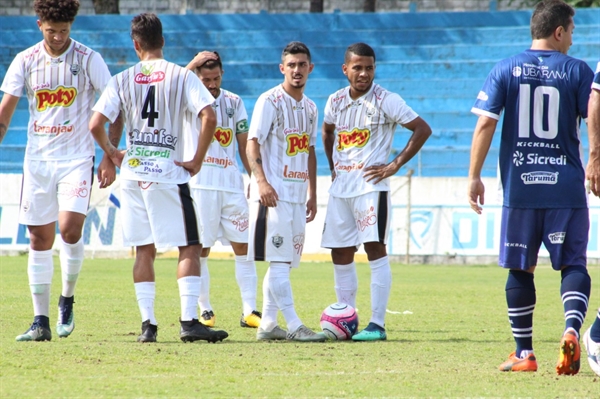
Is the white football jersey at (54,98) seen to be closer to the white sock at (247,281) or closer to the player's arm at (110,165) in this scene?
the player's arm at (110,165)

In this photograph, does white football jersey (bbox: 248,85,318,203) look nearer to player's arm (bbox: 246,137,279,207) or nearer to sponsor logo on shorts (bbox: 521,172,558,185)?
player's arm (bbox: 246,137,279,207)

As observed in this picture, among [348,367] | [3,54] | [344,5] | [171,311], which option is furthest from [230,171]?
[344,5]

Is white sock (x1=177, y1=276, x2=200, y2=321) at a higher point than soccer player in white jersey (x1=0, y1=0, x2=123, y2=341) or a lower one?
lower

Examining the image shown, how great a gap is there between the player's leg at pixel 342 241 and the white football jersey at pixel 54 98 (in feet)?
6.62

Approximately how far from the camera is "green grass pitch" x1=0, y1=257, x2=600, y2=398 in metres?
4.98

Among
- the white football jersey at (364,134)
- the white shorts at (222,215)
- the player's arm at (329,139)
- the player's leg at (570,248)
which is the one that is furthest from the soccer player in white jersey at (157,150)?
the player's leg at (570,248)

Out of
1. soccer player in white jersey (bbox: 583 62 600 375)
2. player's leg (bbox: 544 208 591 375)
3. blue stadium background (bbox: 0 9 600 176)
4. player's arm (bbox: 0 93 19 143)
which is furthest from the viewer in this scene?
blue stadium background (bbox: 0 9 600 176)

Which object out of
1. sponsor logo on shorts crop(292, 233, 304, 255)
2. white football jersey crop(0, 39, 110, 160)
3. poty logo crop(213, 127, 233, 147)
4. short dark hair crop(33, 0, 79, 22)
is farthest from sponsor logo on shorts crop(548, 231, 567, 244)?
poty logo crop(213, 127, 233, 147)

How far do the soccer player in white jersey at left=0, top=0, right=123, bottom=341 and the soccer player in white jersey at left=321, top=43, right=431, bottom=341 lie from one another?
1.89 m

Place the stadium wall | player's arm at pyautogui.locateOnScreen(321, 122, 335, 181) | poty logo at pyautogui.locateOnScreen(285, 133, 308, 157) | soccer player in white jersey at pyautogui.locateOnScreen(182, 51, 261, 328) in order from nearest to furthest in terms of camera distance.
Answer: poty logo at pyautogui.locateOnScreen(285, 133, 308, 157), player's arm at pyautogui.locateOnScreen(321, 122, 335, 181), soccer player in white jersey at pyautogui.locateOnScreen(182, 51, 261, 328), the stadium wall

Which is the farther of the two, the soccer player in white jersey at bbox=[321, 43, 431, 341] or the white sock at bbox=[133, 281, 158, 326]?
the soccer player in white jersey at bbox=[321, 43, 431, 341]

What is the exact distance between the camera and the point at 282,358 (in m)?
6.21

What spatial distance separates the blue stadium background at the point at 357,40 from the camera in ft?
83.7

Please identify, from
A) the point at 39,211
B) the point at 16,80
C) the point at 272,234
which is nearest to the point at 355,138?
the point at 272,234
